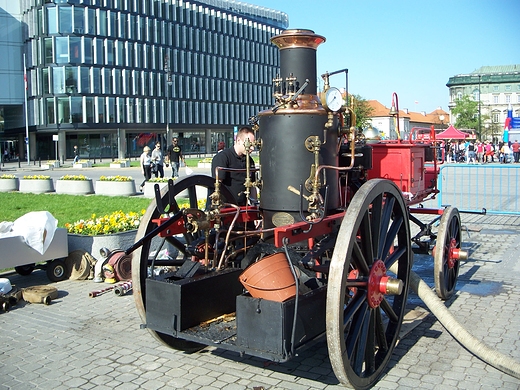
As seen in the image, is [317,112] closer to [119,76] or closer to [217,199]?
[217,199]

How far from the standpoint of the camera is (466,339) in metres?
4.69

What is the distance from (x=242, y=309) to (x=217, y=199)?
127 cm

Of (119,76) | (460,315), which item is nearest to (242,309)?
(460,315)

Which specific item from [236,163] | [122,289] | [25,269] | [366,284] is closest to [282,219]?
[366,284]

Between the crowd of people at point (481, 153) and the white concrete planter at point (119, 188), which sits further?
the crowd of people at point (481, 153)

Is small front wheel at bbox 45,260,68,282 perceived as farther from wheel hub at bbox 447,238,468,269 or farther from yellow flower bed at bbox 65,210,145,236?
wheel hub at bbox 447,238,468,269

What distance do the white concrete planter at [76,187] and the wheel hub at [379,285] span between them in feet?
56.5

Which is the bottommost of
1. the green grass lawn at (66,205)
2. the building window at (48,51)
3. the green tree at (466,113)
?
the green grass lawn at (66,205)

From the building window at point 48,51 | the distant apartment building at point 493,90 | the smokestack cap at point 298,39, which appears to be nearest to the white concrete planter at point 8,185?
the smokestack cap at point 298,39

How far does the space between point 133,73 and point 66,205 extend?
169ft

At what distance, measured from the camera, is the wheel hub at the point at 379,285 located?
426 cm

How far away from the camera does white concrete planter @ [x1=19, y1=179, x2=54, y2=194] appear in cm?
2111

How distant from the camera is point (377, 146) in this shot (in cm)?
669

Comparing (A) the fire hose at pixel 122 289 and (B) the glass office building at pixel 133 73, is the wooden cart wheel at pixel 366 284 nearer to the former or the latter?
(A) the fire hose at pixel 122 289
